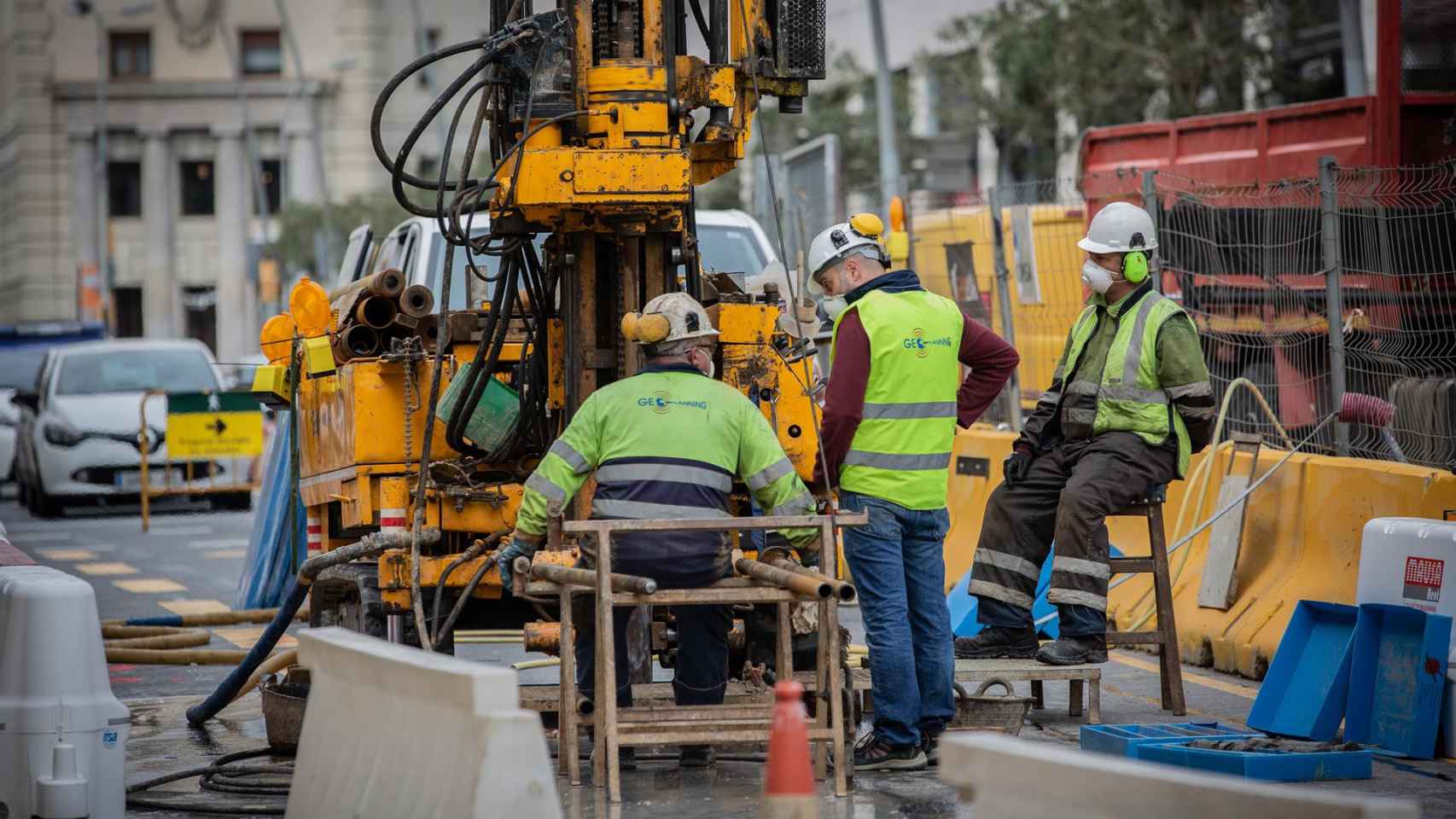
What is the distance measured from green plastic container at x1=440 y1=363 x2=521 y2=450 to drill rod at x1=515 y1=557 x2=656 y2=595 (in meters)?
1.25

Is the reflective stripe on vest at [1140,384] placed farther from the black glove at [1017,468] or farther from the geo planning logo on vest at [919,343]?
the geo planning logo on vest at [919,343]

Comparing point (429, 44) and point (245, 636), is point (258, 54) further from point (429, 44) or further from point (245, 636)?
point (245, 636)

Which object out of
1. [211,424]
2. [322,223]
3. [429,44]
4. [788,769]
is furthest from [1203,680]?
[429,44]

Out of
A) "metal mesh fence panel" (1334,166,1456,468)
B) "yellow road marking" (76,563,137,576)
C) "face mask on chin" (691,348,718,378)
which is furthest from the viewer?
"yellow road marking" (76,563,137,576)

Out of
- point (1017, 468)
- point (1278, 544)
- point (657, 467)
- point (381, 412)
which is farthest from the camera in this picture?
point (1278, 544)

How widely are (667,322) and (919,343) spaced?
3.38 ft

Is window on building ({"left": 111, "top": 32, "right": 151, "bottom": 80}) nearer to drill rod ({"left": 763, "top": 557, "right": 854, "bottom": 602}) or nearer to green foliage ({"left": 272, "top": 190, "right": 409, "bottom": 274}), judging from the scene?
green foliage ({"left": 272, "top": 190, "right": 409, "bottom": 274})

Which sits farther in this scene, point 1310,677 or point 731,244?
point 731,244

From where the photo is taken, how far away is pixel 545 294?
337 inches

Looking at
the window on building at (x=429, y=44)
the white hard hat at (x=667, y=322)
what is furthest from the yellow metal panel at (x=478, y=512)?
the window on building at (x=429, y=44)

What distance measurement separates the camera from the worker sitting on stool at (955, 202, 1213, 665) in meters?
8.87

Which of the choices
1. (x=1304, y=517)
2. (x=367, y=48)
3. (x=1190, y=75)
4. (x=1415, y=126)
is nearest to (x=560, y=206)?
(x=1304, y=517)

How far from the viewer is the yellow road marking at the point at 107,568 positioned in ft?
55.3

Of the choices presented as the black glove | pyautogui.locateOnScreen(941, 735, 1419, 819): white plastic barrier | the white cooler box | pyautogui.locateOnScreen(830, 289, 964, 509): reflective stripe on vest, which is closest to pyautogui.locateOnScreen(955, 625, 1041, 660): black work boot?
the black glove
